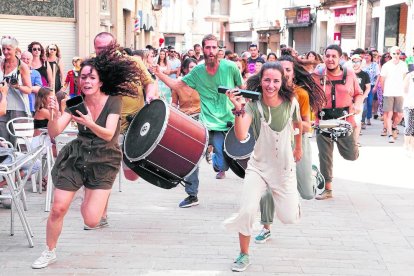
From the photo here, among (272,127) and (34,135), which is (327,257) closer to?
(272,127)

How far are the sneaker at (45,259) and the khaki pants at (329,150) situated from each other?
3768mm

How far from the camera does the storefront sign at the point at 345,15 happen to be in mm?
30825

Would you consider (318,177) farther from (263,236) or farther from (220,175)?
(220,175)

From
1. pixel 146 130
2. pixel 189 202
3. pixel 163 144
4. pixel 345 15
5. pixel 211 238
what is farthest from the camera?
pixel 345 15

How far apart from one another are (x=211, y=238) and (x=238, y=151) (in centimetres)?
111

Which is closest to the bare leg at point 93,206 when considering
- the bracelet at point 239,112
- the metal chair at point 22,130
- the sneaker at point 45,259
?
the sneaker at point 45,259

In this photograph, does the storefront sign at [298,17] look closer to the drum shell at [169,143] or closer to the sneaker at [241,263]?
the drum shell at [169,143]

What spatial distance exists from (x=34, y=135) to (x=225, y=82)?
2.27 meters

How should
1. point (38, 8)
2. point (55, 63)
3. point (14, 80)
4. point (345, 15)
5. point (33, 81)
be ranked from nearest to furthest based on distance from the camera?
point (14, 80)
point (33, 81)
point (55, 63)
point (38, 8)
point (345, 15)

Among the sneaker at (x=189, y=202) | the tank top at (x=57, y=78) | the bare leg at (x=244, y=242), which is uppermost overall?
the tank top at (x=57, y=78)

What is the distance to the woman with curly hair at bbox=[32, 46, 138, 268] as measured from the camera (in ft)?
17.2

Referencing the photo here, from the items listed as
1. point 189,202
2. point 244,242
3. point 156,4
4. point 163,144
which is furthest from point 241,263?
point 156,4

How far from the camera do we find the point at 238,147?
711 cm

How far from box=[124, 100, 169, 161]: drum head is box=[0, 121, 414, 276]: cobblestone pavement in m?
0.78
